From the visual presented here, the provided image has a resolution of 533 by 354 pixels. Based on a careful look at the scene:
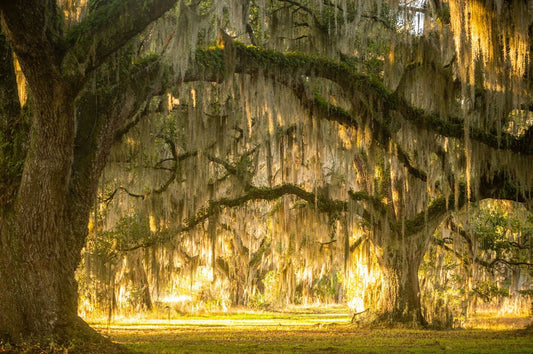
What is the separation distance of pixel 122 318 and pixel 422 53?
12.6m

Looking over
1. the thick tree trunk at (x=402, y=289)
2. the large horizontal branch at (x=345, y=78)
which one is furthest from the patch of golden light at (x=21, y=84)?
the thick tree trunk at (x=402, y=289)

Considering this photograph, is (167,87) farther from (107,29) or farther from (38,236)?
(38,236)

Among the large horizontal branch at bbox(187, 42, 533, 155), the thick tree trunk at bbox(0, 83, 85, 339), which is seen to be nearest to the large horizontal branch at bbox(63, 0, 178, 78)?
the thick tree trunk at bbox(0, 83, 85, 339)

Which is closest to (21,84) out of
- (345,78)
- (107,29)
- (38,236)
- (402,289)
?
(107,29)

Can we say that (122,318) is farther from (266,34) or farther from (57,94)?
(57,94)

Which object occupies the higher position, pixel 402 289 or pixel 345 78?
pixel 345 78

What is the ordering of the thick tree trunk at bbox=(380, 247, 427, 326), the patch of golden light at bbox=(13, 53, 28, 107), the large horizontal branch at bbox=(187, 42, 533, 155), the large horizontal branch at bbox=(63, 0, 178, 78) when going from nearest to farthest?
the large horizontal branch at bbox=(63, 0, 178, 78) → the patch of golden light at bbox=(13, 53, 28, 107) → the large horizontal branch at bbox=(187, 42, 533, 155) → the thick tree trunk at bbox=(380, 247, 427, 326)

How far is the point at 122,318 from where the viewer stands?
17.6m

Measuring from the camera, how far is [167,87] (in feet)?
23.7

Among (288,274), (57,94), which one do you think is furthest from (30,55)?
(288,274)

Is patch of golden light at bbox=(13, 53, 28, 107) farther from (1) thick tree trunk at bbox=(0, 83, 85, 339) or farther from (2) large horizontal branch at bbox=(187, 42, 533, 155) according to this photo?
(2) large horizontal branch at bbox=(187, 42, 533, 155)

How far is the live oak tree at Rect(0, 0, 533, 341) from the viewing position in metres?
5.53

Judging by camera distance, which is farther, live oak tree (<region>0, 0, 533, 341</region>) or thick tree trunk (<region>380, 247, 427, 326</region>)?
thick tree trunk (<region>380, 247, 427, 326</region>)

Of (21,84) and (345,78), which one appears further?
(345,78)
